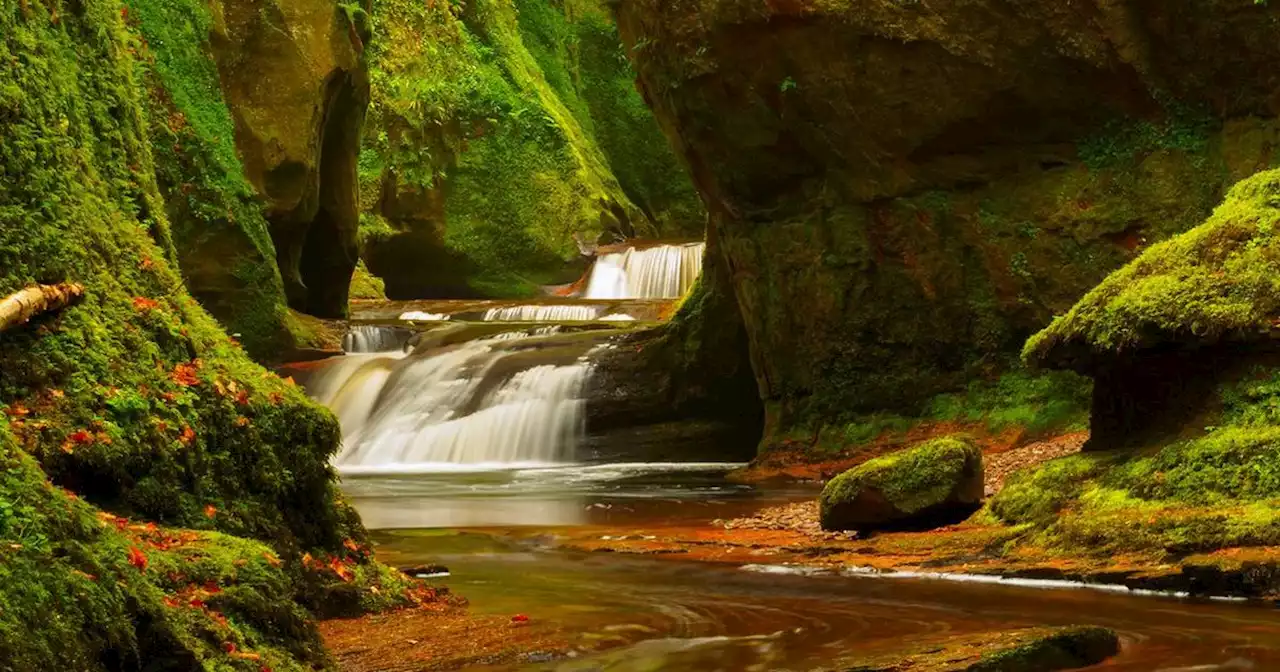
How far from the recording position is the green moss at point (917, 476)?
8.82m

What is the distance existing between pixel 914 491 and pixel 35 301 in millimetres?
5913

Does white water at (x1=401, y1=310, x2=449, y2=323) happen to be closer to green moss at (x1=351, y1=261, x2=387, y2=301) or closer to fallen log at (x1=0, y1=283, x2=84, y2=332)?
green moss at (x1=351, y1=261, x2=387, y2=301)

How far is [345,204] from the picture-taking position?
2609 cm

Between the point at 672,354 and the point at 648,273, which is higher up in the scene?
the point at 648,273

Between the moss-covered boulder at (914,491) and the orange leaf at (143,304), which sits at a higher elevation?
the orange leaf at (143,304)

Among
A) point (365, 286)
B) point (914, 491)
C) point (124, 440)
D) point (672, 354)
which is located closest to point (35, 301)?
point (124, 440)

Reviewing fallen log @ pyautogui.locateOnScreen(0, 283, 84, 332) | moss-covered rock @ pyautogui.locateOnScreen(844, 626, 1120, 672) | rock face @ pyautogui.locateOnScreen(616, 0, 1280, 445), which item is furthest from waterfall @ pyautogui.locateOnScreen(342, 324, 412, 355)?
moss-covered rock @ pyautogui.locateOnScreen(844, 626, 1120, 672)

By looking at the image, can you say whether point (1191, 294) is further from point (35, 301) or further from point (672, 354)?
point (672, 354)

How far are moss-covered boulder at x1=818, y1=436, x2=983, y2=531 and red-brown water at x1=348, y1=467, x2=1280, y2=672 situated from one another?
1.39 meters

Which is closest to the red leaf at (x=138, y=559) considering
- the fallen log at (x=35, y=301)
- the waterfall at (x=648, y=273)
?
the fallen log at (x=35, y=301)

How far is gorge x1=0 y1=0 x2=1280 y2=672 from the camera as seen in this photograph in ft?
16.9

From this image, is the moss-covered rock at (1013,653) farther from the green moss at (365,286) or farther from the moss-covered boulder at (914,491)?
the green moss at (365,286)

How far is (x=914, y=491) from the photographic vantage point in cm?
884

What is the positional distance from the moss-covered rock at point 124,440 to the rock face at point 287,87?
15328 mm
